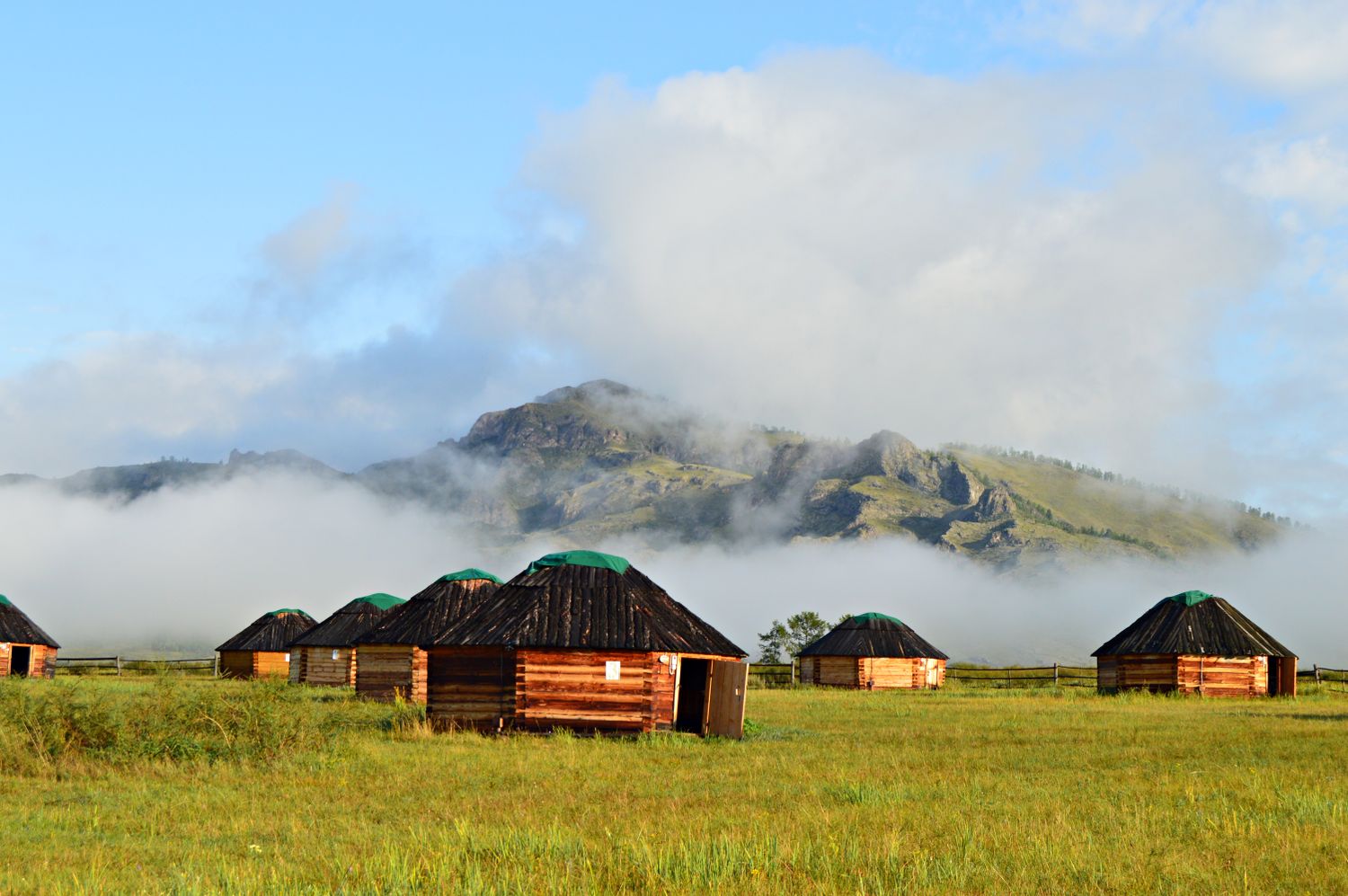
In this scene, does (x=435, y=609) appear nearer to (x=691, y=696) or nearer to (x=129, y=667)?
(x=691, y=696)

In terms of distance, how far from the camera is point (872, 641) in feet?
222

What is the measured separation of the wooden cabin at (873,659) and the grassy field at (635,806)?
117ft

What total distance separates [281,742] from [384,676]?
25.4 meters

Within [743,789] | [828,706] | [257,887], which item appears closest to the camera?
[257,887]

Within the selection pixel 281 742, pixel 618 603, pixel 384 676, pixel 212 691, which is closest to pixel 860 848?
pixel 281 742

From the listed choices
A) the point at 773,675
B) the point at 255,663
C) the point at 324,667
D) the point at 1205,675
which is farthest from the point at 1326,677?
the point at 255,663

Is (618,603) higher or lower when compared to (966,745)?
higher

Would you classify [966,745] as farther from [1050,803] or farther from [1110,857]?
[1110,857]

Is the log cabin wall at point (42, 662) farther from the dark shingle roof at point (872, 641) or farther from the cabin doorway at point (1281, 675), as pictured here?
the cabin doorway at point (1281, 675)

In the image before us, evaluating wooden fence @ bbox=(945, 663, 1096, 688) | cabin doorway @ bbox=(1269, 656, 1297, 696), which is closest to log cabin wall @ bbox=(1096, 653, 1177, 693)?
cabin doorway @ bbox=(1269, 656, 1297, 696)

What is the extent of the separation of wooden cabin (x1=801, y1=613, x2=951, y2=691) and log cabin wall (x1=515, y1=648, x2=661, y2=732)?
3750 centimetres

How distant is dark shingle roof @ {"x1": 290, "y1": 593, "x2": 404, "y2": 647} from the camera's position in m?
58.7

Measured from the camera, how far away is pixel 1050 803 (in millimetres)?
16328

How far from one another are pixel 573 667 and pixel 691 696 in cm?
740
